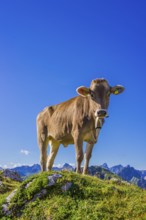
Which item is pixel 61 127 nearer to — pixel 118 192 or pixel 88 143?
pixel 88 143

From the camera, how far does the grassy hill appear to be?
11.3 metres

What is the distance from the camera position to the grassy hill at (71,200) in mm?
11289

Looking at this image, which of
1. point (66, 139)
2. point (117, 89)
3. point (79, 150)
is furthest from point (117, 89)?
point (79, 150)

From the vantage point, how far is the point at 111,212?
1141 cm

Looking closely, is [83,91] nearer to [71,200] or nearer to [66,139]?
[66,139]

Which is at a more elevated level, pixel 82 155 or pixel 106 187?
pixel 82 155

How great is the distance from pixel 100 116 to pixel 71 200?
5.24 meters

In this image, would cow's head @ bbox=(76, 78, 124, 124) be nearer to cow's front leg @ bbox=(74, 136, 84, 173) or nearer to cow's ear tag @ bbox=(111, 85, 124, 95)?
cow's ear tag @ bbox=(111, 85, 124, 95)

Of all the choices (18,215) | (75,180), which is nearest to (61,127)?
(75,180)

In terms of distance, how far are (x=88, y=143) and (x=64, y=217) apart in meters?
6.42

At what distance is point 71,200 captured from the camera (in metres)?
12.0

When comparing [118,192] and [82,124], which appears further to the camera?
[82,124]

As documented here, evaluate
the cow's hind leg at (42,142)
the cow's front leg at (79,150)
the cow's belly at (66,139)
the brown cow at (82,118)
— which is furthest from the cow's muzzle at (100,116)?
the cow's hind leg at (42,142)

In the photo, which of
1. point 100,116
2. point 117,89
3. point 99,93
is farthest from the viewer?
point 117,89
